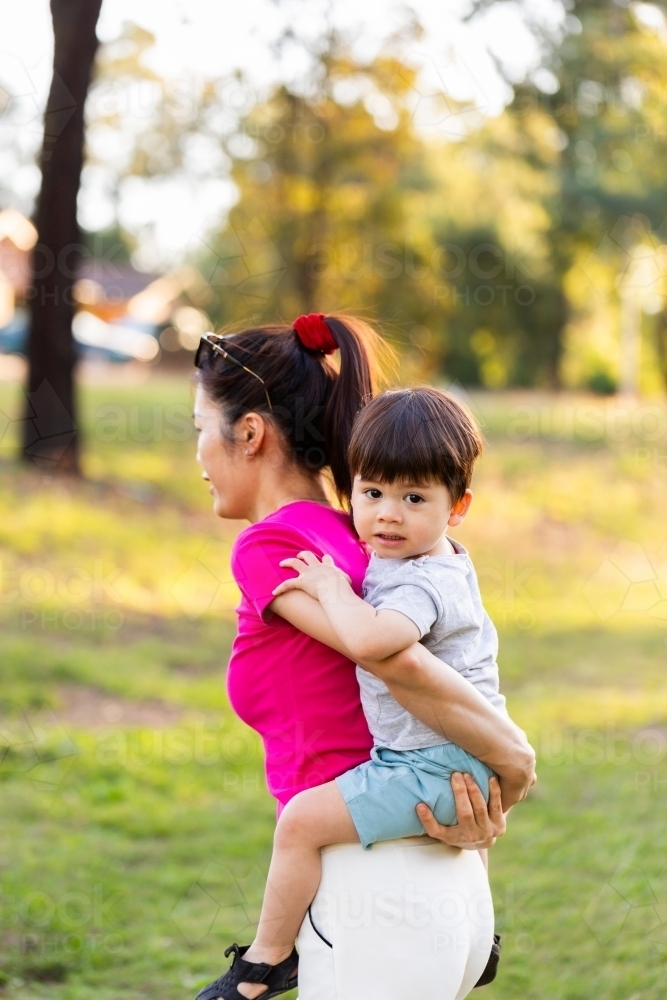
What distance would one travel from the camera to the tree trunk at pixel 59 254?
7.77 meters

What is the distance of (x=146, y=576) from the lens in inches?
313

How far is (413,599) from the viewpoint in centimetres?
159

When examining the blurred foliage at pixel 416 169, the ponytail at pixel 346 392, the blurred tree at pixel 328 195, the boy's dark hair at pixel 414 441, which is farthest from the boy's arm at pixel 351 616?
the blurred tree at pixel 328 195

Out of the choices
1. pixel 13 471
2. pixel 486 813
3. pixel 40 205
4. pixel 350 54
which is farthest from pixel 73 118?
pixel 486 813

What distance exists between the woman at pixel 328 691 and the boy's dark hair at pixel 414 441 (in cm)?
16

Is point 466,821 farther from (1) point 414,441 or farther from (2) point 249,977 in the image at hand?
(1) point 414,441

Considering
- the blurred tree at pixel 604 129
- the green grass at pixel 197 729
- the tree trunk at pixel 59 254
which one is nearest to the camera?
the green grass at pixel 197 729

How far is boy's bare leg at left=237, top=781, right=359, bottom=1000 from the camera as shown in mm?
1631

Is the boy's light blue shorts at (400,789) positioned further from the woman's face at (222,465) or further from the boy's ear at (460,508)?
the woman's face at (222,465)

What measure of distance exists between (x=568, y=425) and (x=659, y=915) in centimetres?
1140

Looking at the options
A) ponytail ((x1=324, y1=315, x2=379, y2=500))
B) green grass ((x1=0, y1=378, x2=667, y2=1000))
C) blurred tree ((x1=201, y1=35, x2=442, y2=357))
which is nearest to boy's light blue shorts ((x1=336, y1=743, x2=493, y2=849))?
ponytail ((x1=324, y1=315, x2=379, y2=500))

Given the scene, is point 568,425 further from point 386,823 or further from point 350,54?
point 386,823

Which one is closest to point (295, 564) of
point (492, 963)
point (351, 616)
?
point (351, 616)

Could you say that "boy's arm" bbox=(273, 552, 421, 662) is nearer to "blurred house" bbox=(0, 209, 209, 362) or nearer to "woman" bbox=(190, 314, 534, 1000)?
"woman" bbox=(190, 314, 534, 1000)
